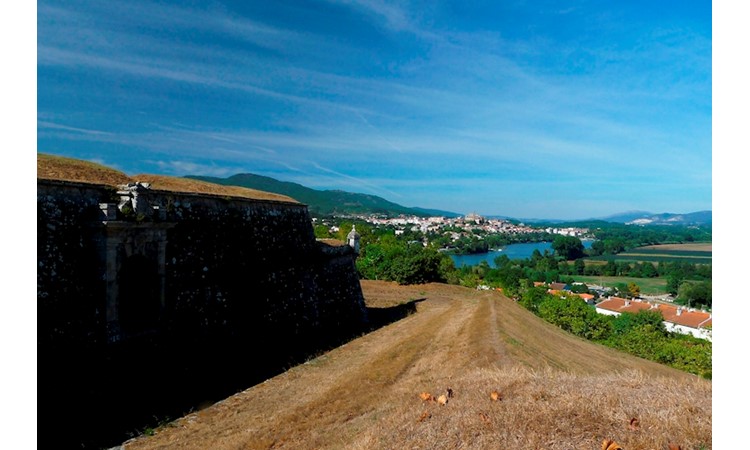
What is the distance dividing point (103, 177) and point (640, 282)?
Answer: 118 m

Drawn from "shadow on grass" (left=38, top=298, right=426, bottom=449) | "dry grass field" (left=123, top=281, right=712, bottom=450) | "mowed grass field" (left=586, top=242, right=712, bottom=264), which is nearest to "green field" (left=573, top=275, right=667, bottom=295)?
"mowed grass field" (left=586, top=242, right=712, bottom=264)

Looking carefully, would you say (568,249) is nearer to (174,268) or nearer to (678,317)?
(678,317)

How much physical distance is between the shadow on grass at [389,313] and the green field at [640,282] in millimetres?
87563

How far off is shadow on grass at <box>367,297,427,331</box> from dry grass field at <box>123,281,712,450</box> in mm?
5070

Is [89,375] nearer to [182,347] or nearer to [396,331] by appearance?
[182,347]

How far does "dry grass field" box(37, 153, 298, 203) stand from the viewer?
35.5ft

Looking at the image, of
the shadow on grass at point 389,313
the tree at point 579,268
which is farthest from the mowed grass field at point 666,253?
the shadow on grass at point 389,313

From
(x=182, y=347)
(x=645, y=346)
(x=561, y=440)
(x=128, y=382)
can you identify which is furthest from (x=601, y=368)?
(x=645, y=346)

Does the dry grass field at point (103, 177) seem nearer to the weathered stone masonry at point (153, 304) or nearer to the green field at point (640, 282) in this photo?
the weathered stone masonry at point (153, 304)

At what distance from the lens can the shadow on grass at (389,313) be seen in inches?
873

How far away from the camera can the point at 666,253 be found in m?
159

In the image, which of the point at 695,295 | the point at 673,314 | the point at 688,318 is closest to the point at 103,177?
the point at 688,318

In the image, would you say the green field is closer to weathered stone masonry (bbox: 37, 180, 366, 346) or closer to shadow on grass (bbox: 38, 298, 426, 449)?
weathered stone masonry (bbox: 37, 180, 366, 346)

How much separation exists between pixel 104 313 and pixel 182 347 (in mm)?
2607
